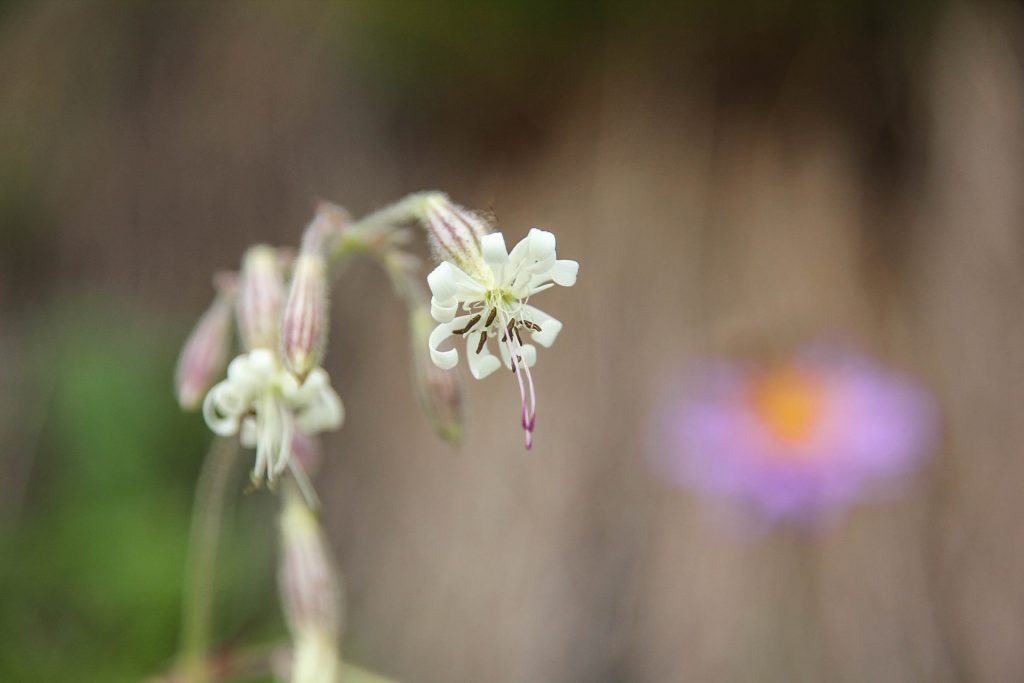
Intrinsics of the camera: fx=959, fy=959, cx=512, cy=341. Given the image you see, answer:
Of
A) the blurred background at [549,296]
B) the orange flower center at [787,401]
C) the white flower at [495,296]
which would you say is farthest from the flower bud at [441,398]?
the orange flower center at [787,401]

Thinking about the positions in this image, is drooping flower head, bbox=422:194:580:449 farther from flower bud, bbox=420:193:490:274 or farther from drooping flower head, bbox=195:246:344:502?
drooping flower head, bbox=195:246:344:502

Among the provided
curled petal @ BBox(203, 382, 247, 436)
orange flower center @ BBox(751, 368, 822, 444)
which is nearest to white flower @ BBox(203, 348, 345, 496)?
curled petal @ BBox(203, 382, 247, 436)

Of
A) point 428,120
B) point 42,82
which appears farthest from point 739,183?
point 42,82

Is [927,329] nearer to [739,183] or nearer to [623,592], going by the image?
[739,183]

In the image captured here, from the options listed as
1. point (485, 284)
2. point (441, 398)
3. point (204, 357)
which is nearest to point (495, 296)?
point (485, 284)

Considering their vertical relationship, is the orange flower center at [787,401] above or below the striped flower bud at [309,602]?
above

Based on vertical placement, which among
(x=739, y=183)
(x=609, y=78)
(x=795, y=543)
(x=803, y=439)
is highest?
(x=609, y=78)

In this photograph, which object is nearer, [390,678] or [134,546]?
[134,546]

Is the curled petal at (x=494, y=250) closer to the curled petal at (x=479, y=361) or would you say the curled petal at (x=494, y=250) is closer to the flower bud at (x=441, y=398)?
the curled petal at (x=479, y=361)
